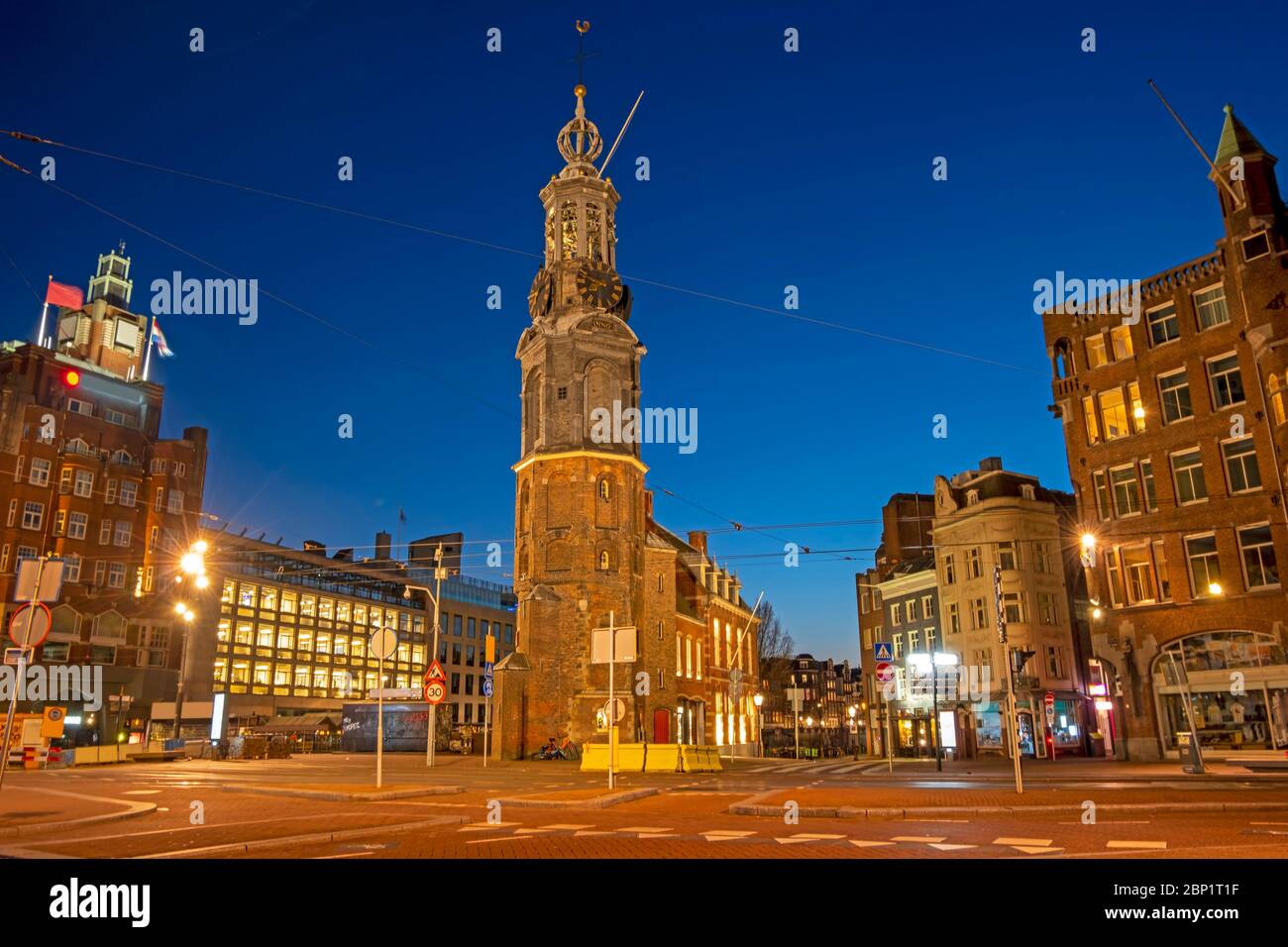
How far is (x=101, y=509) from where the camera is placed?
7250 cm

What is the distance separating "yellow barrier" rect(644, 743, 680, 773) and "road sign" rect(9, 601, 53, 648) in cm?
2201

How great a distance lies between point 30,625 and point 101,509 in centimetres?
6787

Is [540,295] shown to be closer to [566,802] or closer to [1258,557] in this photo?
[1258,557]

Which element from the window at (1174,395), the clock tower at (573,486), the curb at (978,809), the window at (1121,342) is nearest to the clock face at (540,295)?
the clock tower at (573,486)

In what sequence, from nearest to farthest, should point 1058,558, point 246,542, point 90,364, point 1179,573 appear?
1. point 1179,573
2. point 1058,558
3. point 90,364
4. point 246,542

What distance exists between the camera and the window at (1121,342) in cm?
3747

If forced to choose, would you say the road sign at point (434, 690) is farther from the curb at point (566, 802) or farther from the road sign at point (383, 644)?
the curb at point (566, 802)

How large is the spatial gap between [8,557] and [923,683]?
212 ft

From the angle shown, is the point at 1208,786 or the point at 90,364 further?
the point at 90,364

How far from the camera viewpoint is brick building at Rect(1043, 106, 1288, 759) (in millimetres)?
32000

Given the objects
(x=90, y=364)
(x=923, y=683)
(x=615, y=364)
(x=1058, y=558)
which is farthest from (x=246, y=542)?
(x=1058, y=558)

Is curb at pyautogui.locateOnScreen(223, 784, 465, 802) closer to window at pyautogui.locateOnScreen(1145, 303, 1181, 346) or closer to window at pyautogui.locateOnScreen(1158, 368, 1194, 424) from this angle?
window at pyautogui.locateOnScreen(1158, 368, 1194, 424)

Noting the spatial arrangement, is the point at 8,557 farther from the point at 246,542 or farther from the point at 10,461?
the point at 246,542

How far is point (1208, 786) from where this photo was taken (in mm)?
20172
